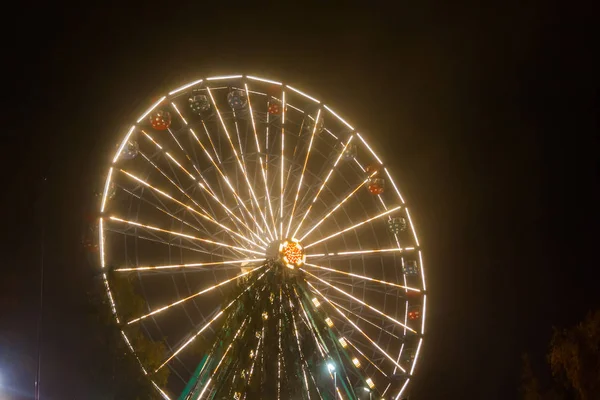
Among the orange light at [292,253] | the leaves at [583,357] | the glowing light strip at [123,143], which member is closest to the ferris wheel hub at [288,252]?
the orange light at [292,253]

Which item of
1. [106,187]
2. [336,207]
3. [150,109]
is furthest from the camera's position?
[336,207]

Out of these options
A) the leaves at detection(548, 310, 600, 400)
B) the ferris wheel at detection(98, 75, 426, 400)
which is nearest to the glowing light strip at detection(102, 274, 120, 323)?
the ferris wheel at detection(98, 75, 426, 400)

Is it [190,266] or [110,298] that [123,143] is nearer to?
[190,266]

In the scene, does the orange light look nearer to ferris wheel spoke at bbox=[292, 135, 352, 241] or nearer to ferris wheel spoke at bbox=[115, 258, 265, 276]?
ferris wheel spoke at bbox=[292, 135, 352, 241]

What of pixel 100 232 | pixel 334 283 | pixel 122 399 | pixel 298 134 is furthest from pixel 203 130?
pixel 122 399

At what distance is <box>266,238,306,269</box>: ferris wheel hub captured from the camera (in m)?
14.4

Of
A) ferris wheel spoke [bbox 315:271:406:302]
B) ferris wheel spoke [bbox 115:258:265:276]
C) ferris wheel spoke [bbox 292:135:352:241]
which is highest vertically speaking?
ferris wheel spoke [bbox 292:135:352:241]

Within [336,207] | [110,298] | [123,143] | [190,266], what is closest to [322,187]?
[336,207]

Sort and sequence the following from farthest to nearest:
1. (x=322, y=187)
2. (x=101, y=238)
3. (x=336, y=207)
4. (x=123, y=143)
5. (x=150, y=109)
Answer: (x=336, y=207)
(x=322, y=187)
(x=150, y=109)
(x=123, y=143)
(x=101, y=238)

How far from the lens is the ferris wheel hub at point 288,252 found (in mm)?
14398

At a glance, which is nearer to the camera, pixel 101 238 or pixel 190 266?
pixel 101 238

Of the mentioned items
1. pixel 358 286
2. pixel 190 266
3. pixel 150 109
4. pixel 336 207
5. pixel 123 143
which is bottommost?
pixel 190 266

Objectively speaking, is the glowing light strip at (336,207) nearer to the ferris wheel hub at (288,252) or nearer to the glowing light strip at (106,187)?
the ferris wheel hub at (288,252)

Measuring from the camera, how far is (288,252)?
1459 cm
